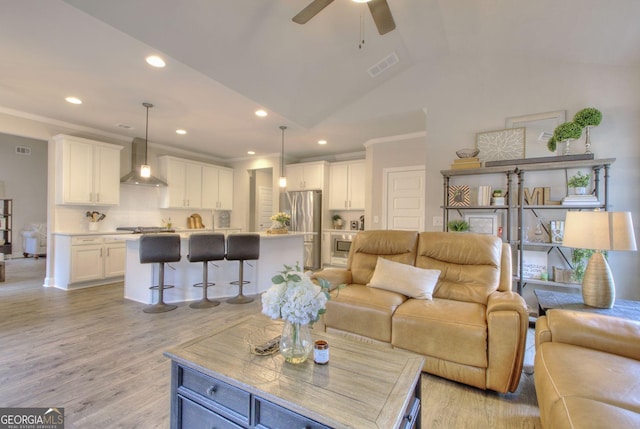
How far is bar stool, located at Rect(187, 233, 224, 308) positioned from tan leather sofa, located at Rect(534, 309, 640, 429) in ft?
11.0

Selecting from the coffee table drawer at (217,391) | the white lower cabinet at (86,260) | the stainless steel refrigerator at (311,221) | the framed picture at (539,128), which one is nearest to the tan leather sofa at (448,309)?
the coffee table drawer at (217,391)

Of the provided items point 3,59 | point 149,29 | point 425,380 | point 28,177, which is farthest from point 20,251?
point 425,380

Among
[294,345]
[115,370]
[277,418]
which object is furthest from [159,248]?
[277,418]

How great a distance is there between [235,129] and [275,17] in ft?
7.92

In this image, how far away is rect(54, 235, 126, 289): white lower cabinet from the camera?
445cm

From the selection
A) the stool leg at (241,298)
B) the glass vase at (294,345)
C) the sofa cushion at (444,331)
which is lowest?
the stool leg at (241,298)

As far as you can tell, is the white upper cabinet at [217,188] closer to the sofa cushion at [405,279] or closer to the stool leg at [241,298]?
the stool leg at [241,298]

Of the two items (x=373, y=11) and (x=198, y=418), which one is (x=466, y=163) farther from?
(x=198, y=418)

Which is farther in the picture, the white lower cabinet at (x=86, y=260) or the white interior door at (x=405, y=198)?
the white interior door at (x=405, y=198)

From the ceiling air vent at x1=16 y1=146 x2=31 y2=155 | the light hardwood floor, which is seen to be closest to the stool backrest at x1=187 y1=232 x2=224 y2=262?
the light hardwood floor

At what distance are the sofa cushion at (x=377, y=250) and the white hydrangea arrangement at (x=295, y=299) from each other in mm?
1721

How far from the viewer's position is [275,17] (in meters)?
2.64

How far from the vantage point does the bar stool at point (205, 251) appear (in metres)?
3.67

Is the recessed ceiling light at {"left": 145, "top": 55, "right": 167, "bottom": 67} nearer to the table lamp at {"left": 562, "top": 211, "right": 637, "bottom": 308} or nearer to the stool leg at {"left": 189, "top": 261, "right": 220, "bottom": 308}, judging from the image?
the stool leg at {"left": 189, "top": 261, "right": 220, "bottom": 308}
